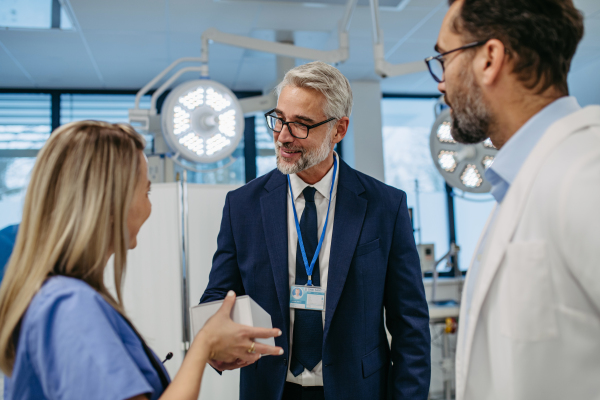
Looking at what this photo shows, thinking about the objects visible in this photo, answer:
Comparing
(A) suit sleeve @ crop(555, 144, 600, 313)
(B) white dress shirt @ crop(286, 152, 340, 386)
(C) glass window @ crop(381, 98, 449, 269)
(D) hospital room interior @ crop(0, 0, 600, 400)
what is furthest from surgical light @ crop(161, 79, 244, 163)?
(C) glass window @ crop(381, 98, 449, 269)

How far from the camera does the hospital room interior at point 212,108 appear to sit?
2375 millimetres

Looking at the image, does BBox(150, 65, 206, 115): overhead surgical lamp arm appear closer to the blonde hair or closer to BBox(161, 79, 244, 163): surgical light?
BBox(161, 79, 244, 163): surgical light

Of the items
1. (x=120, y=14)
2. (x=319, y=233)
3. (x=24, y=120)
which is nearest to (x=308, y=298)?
(x=319, y=233)

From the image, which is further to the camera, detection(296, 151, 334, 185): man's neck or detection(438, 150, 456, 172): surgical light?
detection(438, 150, 456, 172): surgical light

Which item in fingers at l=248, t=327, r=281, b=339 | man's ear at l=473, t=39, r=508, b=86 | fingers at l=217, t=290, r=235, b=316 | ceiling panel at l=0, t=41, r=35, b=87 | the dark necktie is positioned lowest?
the dark necktie

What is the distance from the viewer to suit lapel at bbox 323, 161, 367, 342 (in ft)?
4.35

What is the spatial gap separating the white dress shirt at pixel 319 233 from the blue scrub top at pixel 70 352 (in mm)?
700

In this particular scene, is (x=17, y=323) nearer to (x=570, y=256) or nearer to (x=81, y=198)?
(x=81, y=198)

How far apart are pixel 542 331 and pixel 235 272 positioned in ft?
3.13

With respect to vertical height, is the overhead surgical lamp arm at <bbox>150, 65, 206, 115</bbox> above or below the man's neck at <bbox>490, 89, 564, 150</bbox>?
above

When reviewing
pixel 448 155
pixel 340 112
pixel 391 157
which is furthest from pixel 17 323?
pixel 391 157

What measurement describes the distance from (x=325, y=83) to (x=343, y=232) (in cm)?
50

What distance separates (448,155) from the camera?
2.73 m

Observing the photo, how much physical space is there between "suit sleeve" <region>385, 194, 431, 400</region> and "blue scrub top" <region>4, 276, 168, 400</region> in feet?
2.89
